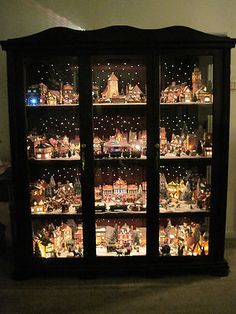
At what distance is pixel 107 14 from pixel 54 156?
4.83 feet

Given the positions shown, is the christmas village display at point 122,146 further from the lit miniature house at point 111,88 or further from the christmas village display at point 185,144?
the lit miniature house at point 111,88

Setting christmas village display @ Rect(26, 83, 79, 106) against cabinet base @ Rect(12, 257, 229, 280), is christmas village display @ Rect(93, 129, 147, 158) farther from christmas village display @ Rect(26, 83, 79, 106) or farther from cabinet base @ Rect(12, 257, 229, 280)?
cabinet base @ Rect(12, 257, 229, 280)

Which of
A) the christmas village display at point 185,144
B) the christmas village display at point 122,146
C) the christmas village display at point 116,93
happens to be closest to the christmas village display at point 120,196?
the christmas village display at point 122,146

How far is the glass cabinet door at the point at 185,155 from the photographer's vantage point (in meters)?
2.66

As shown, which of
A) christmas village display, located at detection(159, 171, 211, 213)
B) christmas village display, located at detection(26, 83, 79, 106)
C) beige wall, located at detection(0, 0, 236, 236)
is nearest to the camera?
christmas village display, located at detection(26, 83, 79, 106)

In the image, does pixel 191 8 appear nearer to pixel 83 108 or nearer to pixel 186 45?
pixel 186 45

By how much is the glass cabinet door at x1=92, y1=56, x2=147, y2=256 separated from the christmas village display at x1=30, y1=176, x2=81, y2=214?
182 millimetres

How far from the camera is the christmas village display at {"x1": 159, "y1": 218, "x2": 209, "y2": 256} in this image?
277 cm

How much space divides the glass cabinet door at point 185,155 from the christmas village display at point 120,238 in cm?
18

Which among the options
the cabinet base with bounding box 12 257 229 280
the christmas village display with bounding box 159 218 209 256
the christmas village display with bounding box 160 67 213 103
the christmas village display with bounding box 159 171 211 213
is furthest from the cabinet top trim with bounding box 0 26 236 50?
the cabinet base with bounding box 12 257 229 280

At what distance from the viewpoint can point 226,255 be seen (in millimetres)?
3055

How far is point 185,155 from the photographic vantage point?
2.74 m

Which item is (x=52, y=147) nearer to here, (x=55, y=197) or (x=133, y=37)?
(x=55, y=197)

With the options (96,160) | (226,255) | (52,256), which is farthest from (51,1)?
(226,255)
